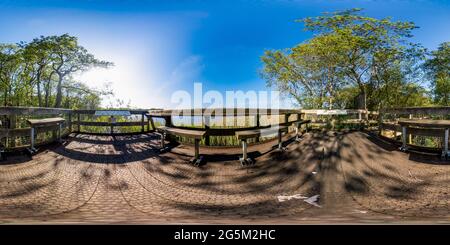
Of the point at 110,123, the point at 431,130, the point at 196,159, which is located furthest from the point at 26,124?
the point at 431,130

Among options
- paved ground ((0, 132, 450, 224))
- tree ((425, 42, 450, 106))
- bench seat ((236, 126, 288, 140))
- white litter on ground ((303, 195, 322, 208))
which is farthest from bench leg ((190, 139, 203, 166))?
tree ((425, 42, 450, 106))

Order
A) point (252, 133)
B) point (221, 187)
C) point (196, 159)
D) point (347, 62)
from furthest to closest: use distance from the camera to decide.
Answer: point (347, 62) → point (252, 133) → point (196, 159) → point (221, 187)

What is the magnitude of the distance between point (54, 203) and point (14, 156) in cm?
192

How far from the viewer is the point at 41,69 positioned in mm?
14266

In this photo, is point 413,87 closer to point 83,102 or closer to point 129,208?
point 129,208

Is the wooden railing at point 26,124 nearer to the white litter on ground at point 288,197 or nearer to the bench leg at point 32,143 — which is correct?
the bench leg at point 32,143

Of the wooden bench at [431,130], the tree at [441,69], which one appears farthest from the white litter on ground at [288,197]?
the tree at [441,69]

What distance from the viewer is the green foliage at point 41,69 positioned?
39.9 feet

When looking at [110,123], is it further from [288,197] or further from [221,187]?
[288,197]

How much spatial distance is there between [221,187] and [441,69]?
19.8 metres

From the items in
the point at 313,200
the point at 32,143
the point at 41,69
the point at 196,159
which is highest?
the point at 41,69

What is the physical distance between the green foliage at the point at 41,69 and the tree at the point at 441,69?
67.9 feet

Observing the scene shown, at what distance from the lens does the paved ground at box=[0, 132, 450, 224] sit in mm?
1698
